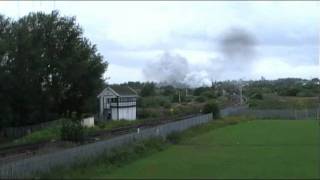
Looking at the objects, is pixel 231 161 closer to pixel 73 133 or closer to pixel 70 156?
pixel 70 156

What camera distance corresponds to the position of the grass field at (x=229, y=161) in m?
28.0

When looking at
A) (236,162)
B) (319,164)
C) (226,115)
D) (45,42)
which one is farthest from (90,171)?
(226,115)

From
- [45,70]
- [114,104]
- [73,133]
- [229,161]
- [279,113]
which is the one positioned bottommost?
[229,161]

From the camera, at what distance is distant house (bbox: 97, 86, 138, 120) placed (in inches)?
3954

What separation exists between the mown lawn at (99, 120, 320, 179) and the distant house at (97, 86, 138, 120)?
48.7 meters

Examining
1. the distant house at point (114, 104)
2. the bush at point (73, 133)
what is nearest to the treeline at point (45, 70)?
the distant house at point (114, 104)

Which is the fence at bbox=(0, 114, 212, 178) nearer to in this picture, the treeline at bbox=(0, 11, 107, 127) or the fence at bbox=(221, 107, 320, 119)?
the treeline at bbox=(0, 11, 107, 127)

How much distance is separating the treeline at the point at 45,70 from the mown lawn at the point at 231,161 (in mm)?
26592

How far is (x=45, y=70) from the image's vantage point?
7638cm

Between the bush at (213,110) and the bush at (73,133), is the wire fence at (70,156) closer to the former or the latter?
the bush at (73,133)

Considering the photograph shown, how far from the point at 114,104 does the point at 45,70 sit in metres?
26.0

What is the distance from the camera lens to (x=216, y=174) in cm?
2783

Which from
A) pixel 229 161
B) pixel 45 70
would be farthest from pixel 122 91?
pixel 229 161

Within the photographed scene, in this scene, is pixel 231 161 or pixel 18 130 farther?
pixel 18 130
